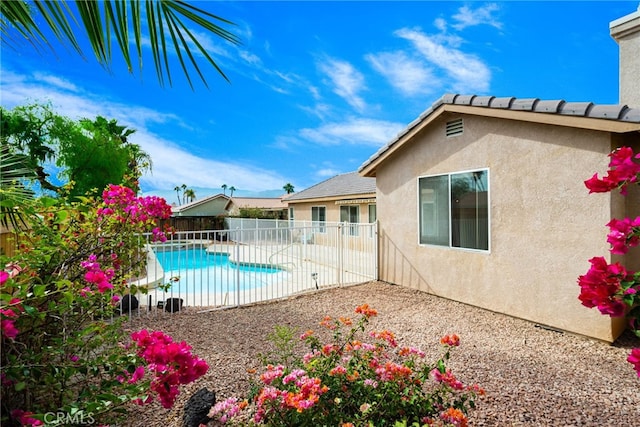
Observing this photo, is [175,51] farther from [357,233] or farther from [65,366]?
[357,233]

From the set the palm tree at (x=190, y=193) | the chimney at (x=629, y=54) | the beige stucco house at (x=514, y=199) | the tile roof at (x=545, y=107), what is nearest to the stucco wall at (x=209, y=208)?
the palm tree at (x=190, y=193)

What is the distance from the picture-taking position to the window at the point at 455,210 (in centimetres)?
716

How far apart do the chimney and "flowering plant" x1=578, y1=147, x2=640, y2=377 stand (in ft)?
22.6

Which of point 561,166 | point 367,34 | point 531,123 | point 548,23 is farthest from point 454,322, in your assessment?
point 548,23

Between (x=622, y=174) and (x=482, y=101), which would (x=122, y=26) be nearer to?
(x=622, y=174)

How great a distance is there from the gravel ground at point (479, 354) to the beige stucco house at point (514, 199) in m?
0.55

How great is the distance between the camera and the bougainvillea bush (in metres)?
1.87

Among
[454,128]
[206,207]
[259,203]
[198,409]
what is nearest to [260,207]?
[259,203]

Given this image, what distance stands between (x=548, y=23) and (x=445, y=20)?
237 centimetres

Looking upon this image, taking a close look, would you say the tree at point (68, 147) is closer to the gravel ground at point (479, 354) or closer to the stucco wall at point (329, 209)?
the stucco wall at point (329, 209)

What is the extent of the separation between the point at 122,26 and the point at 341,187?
733 inches

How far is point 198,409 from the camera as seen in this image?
10.4 ft

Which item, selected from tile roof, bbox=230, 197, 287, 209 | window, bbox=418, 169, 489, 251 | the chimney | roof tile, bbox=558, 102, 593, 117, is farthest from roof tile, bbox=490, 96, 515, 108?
tile roof, bbox=230, 197, 287, 209

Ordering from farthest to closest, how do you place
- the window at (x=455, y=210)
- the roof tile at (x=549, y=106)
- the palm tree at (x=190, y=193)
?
the palm tree at (x=190, y=193), the window at (x=455, y=210), the roof tile at (x=549, y=106)
